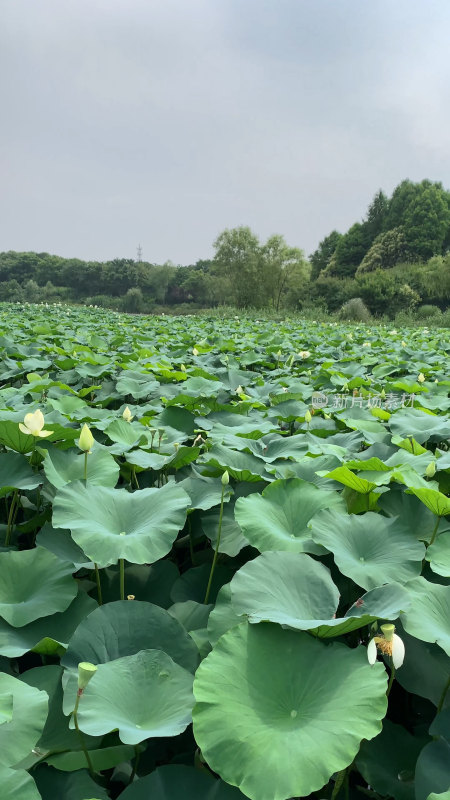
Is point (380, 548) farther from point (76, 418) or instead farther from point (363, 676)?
point (76, 418)

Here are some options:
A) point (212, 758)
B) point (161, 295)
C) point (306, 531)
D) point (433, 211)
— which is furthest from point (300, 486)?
point (161, 295)

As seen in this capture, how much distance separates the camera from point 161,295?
56750 mm

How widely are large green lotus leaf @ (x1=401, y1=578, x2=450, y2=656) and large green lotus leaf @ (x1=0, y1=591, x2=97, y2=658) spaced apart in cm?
49

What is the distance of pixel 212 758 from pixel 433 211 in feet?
159

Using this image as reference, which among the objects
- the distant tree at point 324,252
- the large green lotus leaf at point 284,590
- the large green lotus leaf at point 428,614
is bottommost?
the large green lotus leaf at point 428,614

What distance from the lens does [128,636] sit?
72 cm

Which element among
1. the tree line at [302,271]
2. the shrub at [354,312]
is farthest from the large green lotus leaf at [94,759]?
the tree line at [302,271]

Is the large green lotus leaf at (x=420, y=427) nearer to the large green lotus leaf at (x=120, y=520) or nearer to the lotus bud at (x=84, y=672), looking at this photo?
the large green lotus leaf at (x=120, y=520)

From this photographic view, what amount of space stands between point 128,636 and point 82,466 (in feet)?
1.91

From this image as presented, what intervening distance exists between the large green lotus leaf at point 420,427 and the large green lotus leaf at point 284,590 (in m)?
0.94

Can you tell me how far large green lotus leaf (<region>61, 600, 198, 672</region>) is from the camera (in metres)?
0.70

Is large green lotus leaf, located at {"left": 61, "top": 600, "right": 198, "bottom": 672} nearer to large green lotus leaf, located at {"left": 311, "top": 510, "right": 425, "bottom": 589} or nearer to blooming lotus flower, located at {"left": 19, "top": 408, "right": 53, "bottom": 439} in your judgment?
large green lotus leaf, located at {"left": 311, "top": 510, "right": 425, "bottom": 589}

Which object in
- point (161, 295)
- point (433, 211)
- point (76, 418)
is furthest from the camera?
point (161, 295)

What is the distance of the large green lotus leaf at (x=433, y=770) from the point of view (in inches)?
21.6
